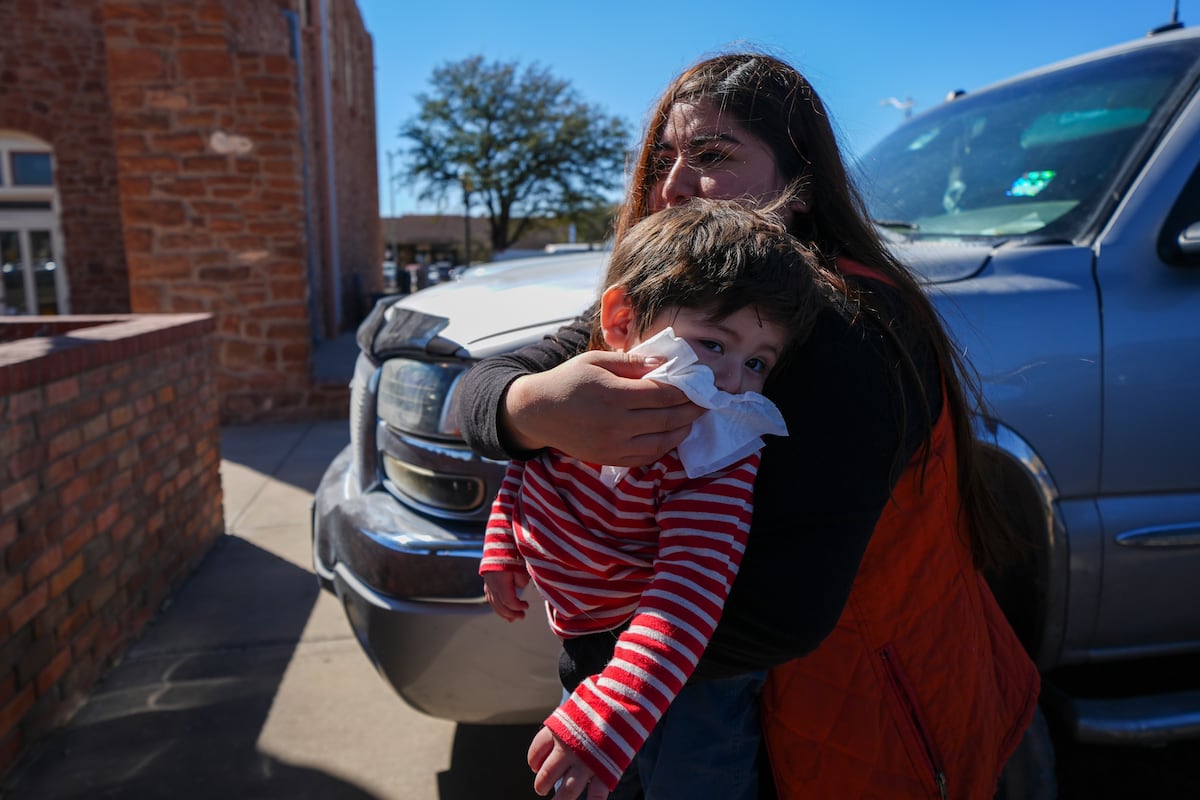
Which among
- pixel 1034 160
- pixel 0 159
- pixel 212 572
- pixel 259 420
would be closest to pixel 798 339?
pixel 1034 160

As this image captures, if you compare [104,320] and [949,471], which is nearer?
[949,471]

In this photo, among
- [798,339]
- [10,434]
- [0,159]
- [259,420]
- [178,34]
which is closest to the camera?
[798,339]

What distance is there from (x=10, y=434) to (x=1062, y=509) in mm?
2932

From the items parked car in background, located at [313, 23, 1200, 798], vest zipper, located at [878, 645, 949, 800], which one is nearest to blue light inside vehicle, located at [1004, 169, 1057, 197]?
parked car in background, located at [313, 23, 1200, 798]

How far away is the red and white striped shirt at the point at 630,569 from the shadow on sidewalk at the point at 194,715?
1.68 metres

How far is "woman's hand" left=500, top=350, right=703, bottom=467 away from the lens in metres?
1.04

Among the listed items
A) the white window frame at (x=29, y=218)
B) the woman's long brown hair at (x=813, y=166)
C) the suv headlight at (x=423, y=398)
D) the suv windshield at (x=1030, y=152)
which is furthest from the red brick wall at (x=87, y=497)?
the white window frame at (x=29, y=218)

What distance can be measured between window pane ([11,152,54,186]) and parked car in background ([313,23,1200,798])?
1368 cm

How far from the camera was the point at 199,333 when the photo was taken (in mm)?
4242

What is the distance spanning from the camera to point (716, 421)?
1.02m

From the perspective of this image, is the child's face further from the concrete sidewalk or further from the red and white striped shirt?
the concrete sidewalk

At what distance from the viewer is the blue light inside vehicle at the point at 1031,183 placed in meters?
2.45

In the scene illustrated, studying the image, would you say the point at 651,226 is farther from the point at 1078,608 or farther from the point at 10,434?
the point at 10,434

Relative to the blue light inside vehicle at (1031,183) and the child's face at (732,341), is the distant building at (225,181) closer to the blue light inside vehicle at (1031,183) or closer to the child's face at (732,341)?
the blue light inside vehicle at (1031,183)
